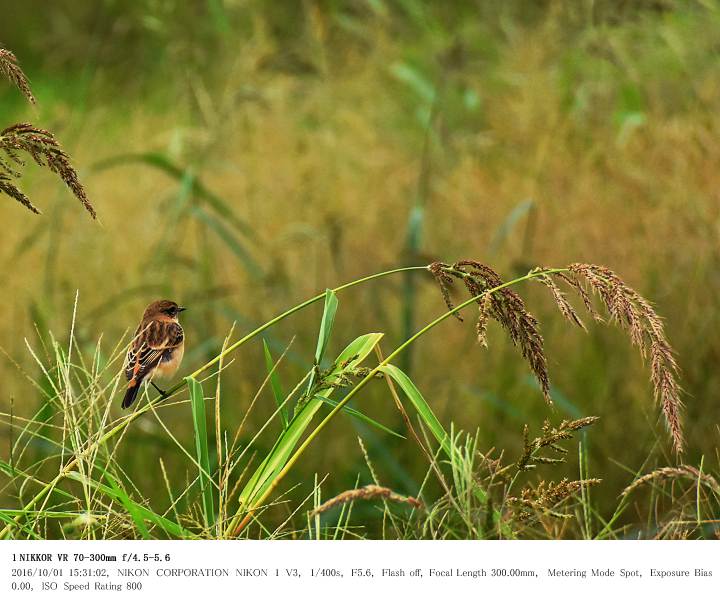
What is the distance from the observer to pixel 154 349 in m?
1.19

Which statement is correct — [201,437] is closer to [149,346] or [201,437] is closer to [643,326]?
[149,346]

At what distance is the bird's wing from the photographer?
1.17 m

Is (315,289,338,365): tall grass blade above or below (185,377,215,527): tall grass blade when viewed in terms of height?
above

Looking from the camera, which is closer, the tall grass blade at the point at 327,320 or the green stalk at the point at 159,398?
the green stalk at the point at 159,398

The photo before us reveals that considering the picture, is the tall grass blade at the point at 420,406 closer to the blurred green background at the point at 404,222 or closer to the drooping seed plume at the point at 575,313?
the drooping seed plume at the point at 575,313

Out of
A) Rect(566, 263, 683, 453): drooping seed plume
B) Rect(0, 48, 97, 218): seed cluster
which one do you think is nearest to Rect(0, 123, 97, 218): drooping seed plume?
Rect(0, 48, 97, 218): seed cluster

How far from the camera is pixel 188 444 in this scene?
7.57 ft

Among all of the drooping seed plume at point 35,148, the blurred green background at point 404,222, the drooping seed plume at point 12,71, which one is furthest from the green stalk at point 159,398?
the blurred green background at point 404,222

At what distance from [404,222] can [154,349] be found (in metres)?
2.03

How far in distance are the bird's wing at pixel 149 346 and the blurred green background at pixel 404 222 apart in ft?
1.93

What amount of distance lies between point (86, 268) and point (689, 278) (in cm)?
177

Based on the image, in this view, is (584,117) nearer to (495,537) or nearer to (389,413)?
(389,413)

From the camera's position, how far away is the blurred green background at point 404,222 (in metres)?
2.28

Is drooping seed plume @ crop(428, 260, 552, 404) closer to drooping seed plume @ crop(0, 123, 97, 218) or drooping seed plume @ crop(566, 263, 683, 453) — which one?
drooping seed plume @ crop(566, 263, 683, 453)
